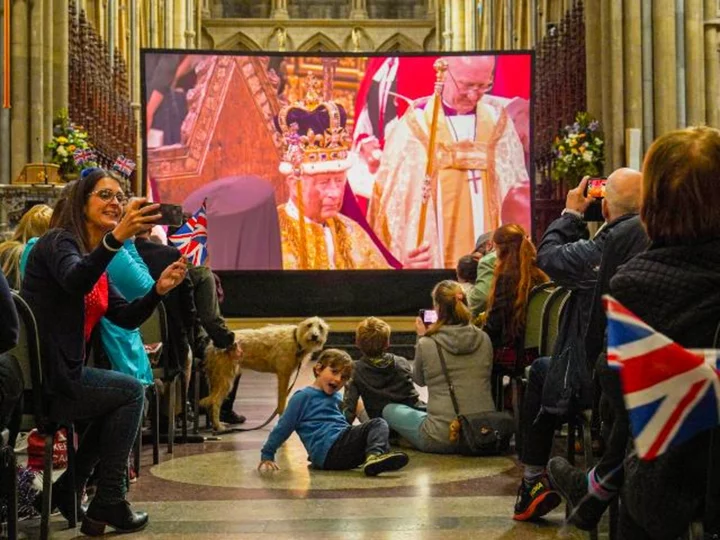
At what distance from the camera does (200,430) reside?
744 cm

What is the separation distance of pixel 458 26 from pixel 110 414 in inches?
1107

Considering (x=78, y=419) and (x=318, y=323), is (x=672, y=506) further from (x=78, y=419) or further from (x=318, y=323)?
(x=318, y=323)

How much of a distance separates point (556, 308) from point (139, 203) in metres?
2.06

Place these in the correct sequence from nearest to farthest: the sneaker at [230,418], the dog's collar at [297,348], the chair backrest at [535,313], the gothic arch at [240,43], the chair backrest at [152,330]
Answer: the chair backrest at [535,313], the chair backrest at [152,330], the dog's collar at [297,348], the sneaker at [230,418], the gothic arch at [240,43]

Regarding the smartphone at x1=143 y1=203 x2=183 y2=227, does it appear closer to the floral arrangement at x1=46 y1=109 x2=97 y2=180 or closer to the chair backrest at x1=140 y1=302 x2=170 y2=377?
the chair backrest at x1=140 y1=302 x2=170 y2=377

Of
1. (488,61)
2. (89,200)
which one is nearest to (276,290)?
(488,61)

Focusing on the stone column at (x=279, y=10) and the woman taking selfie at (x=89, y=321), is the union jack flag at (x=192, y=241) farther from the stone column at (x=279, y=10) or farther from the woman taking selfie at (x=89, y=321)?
the stone column at (x=279, y=10)

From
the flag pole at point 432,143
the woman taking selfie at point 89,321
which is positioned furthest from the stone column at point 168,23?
the woman taking selfie at point 89,321

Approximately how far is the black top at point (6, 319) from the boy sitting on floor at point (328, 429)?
96.3 inches

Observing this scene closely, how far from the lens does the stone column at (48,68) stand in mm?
13125

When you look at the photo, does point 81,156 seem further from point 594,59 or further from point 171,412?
point 171,412

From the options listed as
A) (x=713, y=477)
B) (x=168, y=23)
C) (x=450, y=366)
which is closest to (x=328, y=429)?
(x=450, y=366)

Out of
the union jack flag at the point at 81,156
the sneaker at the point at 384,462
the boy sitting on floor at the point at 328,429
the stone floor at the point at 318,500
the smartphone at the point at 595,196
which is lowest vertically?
the stone floor at the point at 318,500

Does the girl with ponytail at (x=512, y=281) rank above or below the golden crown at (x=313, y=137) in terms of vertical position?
below
